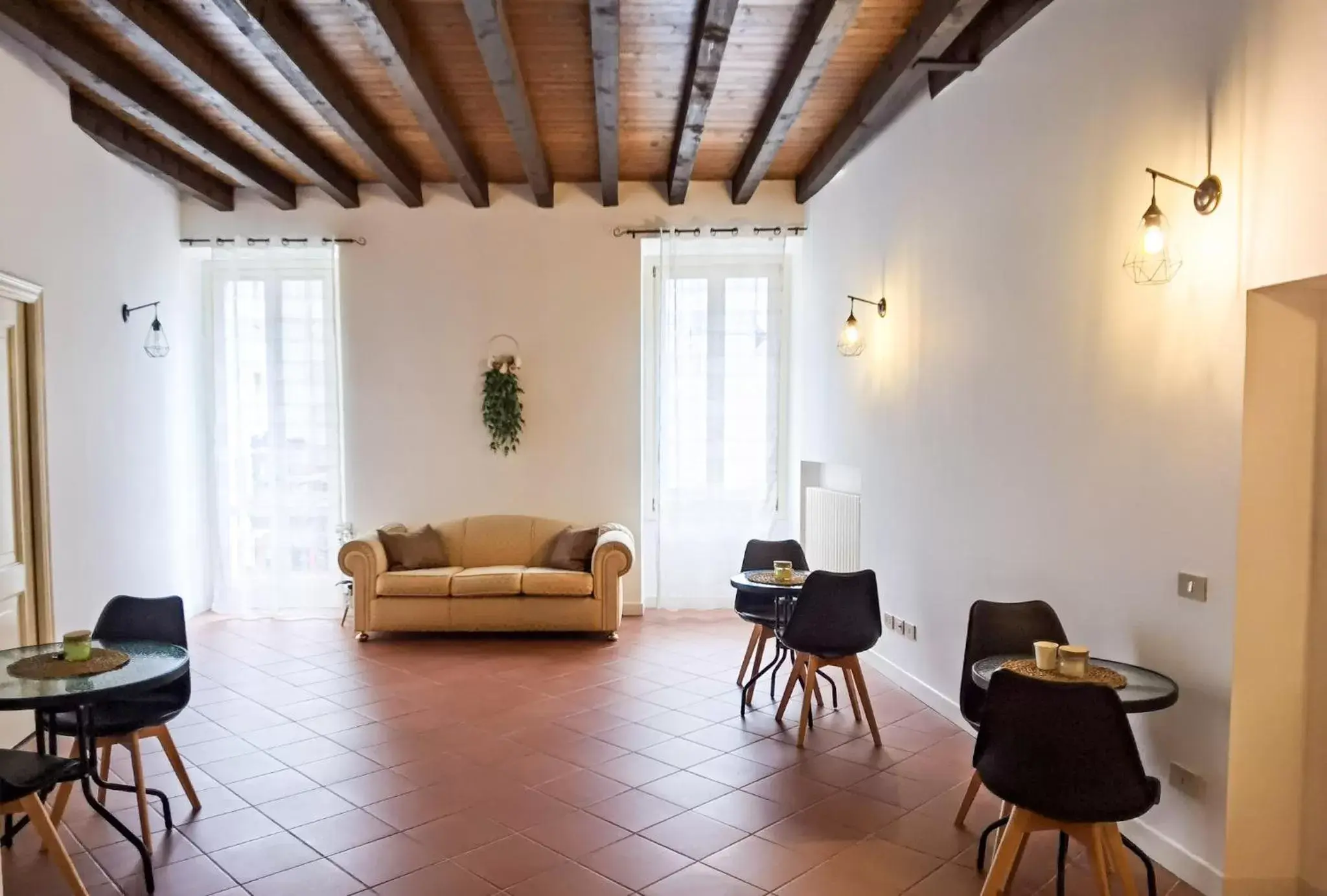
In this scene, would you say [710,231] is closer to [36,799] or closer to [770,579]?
[770,579]

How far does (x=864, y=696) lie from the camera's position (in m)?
4.09

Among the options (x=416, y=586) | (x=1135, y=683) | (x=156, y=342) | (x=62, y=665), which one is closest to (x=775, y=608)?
(x=1135, y=683)

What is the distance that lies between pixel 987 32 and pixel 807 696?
9.99ft

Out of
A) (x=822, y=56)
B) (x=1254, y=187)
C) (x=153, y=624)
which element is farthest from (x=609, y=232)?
(x=1254, y=187)

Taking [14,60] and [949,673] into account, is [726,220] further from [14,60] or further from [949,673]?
[14,60]

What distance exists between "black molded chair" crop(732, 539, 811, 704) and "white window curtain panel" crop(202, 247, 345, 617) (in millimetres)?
3439

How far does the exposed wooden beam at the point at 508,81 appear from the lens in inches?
141

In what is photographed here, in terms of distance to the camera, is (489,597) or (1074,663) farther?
(489,597)

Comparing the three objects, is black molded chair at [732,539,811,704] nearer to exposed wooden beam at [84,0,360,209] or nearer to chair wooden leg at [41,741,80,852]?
chair wooden leg at [41,741,80,852]

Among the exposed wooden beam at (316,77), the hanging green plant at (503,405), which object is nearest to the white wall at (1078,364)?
the hanging green plant at (503,405)

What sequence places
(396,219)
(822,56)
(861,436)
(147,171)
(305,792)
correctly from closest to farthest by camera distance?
(305,792), (822,56), (861,436), (147,171), (396,219)

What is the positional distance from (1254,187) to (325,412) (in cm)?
615

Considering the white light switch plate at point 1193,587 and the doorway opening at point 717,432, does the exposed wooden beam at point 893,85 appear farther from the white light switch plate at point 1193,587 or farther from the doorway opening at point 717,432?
the white light switch plate at point 1193,587

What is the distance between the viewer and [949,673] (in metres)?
4.42
